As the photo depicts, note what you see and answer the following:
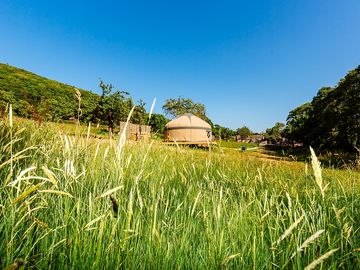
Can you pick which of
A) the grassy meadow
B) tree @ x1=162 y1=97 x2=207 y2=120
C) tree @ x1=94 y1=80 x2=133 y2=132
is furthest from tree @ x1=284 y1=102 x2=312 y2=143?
the grassy meadow

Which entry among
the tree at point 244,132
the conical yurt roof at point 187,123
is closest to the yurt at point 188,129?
the conical yurt roof at point 187,123

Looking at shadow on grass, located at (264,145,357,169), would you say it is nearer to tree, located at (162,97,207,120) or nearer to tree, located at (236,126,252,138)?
tree, located at (162,97,207,120)

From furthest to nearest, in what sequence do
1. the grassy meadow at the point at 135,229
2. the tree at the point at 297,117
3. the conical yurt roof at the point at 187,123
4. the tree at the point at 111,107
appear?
the tree at the point at 297,117 < the conical yurt roof at the point at 187,123 < the tree at the point at 111,107 < the grassy meadow at the point at 135,229

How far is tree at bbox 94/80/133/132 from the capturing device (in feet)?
71.8

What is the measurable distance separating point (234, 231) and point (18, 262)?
125 cm

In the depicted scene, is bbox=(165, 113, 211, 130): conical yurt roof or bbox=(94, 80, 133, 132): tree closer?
bbox=(94, 80, 133, 132): tree

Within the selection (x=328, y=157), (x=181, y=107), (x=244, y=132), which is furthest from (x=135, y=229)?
(x=244, y=132)

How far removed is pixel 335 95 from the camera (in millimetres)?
22203

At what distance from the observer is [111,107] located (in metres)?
21.8

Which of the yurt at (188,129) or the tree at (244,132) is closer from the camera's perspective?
the yurt at (188,129)

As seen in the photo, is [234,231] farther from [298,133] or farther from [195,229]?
[298,133]

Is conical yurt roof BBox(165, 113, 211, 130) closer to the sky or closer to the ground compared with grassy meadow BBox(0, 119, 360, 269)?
closer to the sky

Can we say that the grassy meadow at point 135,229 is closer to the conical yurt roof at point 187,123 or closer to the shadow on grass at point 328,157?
the shadow on grass at point 328,157

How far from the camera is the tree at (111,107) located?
21.9m
